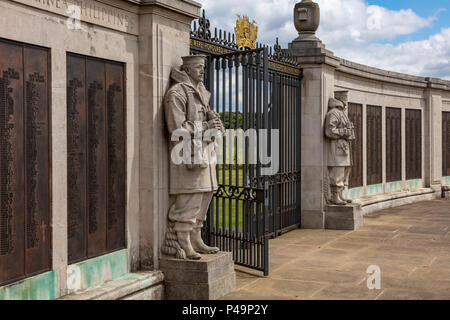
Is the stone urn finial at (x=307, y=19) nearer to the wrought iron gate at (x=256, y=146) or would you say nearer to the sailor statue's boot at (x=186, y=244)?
the wrought iron gate at (x=256, y=146)

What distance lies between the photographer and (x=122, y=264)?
649 centimetres

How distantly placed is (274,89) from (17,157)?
675cm

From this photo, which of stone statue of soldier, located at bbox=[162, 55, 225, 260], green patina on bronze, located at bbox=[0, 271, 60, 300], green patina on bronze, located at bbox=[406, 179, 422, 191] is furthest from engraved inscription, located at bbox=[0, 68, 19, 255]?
green patina on bronze, located at bbox=[406, 179, 422, 191]

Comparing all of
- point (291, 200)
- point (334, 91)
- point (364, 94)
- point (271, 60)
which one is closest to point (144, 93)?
point (271, 60)

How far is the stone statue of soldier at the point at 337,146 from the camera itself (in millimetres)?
12031

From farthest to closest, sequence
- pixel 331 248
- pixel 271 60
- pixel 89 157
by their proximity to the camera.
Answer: pixel 271 60 → pixel 331 248 → pixel 89 157

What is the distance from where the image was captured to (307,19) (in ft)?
41.0

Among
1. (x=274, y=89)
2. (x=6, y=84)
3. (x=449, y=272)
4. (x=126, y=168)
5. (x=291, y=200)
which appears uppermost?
(x=274, y=89)

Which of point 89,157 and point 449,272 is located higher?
point 89,157

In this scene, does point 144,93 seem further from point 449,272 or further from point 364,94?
point 364,94

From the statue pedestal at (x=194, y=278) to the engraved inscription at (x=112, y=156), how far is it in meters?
0.87

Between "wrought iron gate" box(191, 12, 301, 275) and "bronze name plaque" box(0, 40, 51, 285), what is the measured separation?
8.87ft

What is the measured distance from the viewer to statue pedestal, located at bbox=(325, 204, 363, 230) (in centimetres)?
1187

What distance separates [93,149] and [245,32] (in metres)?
4.05
